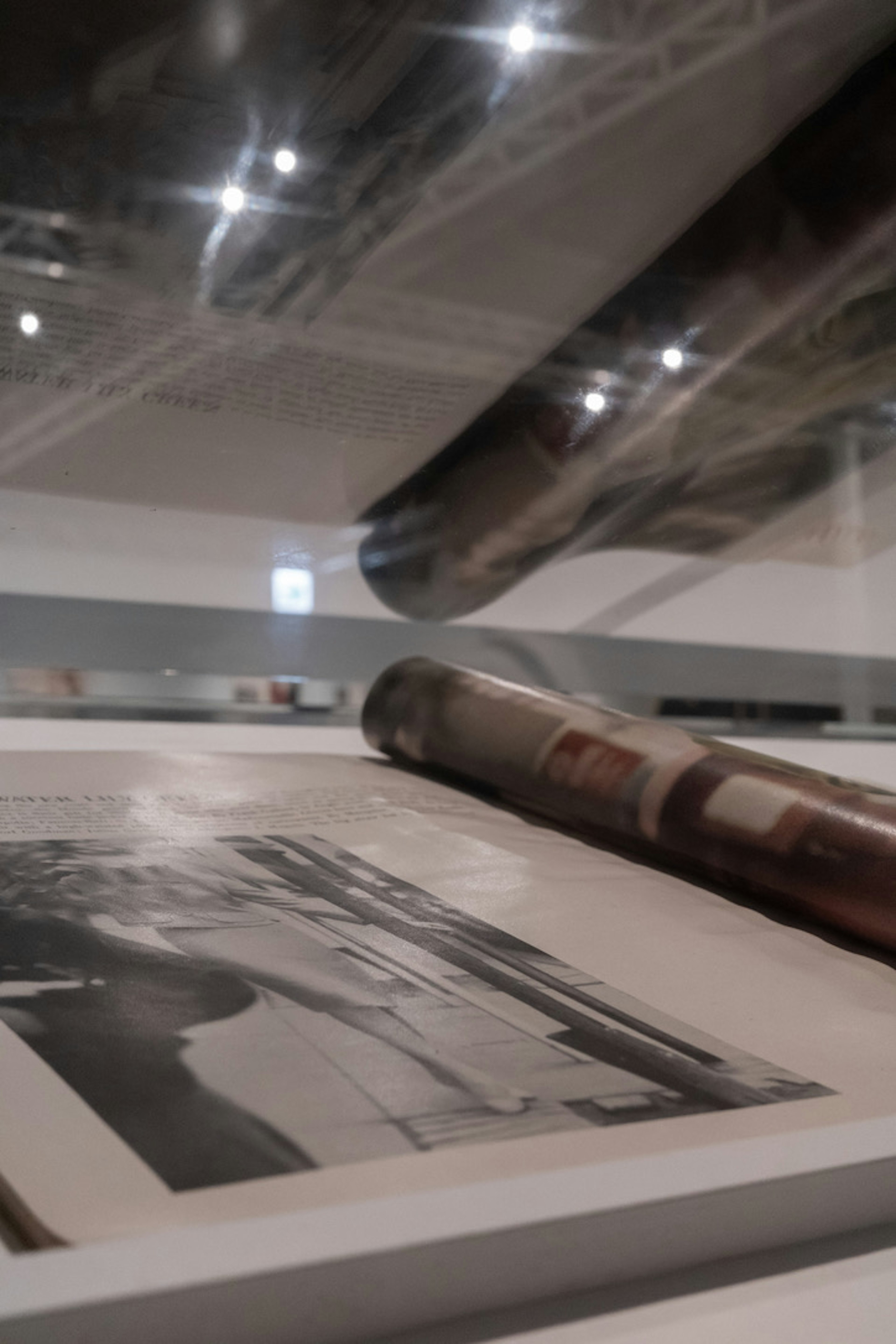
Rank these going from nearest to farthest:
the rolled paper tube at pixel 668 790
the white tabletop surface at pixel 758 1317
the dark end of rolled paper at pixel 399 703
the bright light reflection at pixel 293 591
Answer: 1. the white tabletop surface at pixel 758 1317
2. the rolled paper tube at pixel 668 790
3. the dark end of rolled paper at pixel 399 703
4. the bright light reflection at pixel 293 591

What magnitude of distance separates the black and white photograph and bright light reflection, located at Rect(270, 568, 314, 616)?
0.52 metres

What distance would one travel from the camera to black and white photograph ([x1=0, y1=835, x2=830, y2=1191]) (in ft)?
0.66

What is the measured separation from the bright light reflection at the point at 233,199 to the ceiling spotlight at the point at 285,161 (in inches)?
1.2

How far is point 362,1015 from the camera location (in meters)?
0.26

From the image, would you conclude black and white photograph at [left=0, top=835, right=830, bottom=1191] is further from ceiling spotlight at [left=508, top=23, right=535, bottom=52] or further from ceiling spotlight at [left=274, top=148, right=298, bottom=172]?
ceiling spotlight at [left=508, top=23, right=535, bottom=52]

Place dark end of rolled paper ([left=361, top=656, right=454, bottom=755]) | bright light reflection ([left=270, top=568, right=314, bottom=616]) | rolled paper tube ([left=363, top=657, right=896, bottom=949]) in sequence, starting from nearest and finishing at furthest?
1. rolled paper tube ([left=363, top=657, right=896, bottom=949])
2. dark end of rolled paper ([left=361, top=656, right=454, bottom=755])
3. bright light reflection ([left=270, top=568, right=314, bottom=616])

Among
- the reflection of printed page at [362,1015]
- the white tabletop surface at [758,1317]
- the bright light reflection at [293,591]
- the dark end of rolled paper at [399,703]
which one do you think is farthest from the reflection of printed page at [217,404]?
the white tabletop surface at [758,1317]

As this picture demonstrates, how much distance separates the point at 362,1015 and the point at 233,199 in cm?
62

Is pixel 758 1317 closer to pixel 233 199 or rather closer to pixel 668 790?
pixel 668 790

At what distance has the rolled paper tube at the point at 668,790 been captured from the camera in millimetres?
380

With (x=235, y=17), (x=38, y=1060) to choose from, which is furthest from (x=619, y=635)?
(x=38, y=1060)

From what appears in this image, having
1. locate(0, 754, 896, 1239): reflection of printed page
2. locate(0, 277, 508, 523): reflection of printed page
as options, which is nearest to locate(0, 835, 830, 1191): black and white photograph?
locate(0, 754, 896, 1239): reflection of printed page

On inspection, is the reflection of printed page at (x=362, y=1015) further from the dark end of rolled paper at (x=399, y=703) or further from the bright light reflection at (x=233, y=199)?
the bright light reflection at (x=233, y=199)

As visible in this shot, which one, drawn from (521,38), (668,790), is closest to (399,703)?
(668,790)
